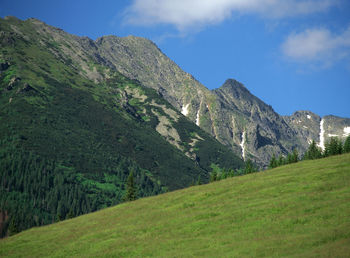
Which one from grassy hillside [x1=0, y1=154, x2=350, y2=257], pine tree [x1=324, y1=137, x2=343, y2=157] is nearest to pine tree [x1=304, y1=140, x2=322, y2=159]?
pine tree [x1=324, y1=137, x2=343, y2=157]

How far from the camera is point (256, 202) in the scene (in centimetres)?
6375

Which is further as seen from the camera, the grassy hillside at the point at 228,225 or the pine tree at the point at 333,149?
the pine tree at the point at 333,149

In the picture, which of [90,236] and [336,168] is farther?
[336,168]

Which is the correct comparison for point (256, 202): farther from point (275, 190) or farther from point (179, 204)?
point (179, 204)

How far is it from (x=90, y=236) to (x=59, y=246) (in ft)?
17.5

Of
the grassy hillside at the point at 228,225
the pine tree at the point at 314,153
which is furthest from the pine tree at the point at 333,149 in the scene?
the grassy hillside at the point at 228,225

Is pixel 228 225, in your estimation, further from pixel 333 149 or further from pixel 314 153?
pixel 314 153

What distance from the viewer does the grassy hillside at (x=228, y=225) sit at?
42.5 metres

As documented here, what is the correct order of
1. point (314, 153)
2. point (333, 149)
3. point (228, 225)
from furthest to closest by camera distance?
point (314, 153), point (333, 149), point (228, 225)

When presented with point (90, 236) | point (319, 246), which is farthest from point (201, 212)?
point (319, 246)

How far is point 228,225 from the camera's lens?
180 feet

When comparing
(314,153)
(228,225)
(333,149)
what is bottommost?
(228,225)

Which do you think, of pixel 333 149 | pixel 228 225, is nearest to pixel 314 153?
pixel 333 149

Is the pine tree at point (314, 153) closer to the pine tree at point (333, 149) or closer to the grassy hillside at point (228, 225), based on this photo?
the pine tree at point (333, 149)
